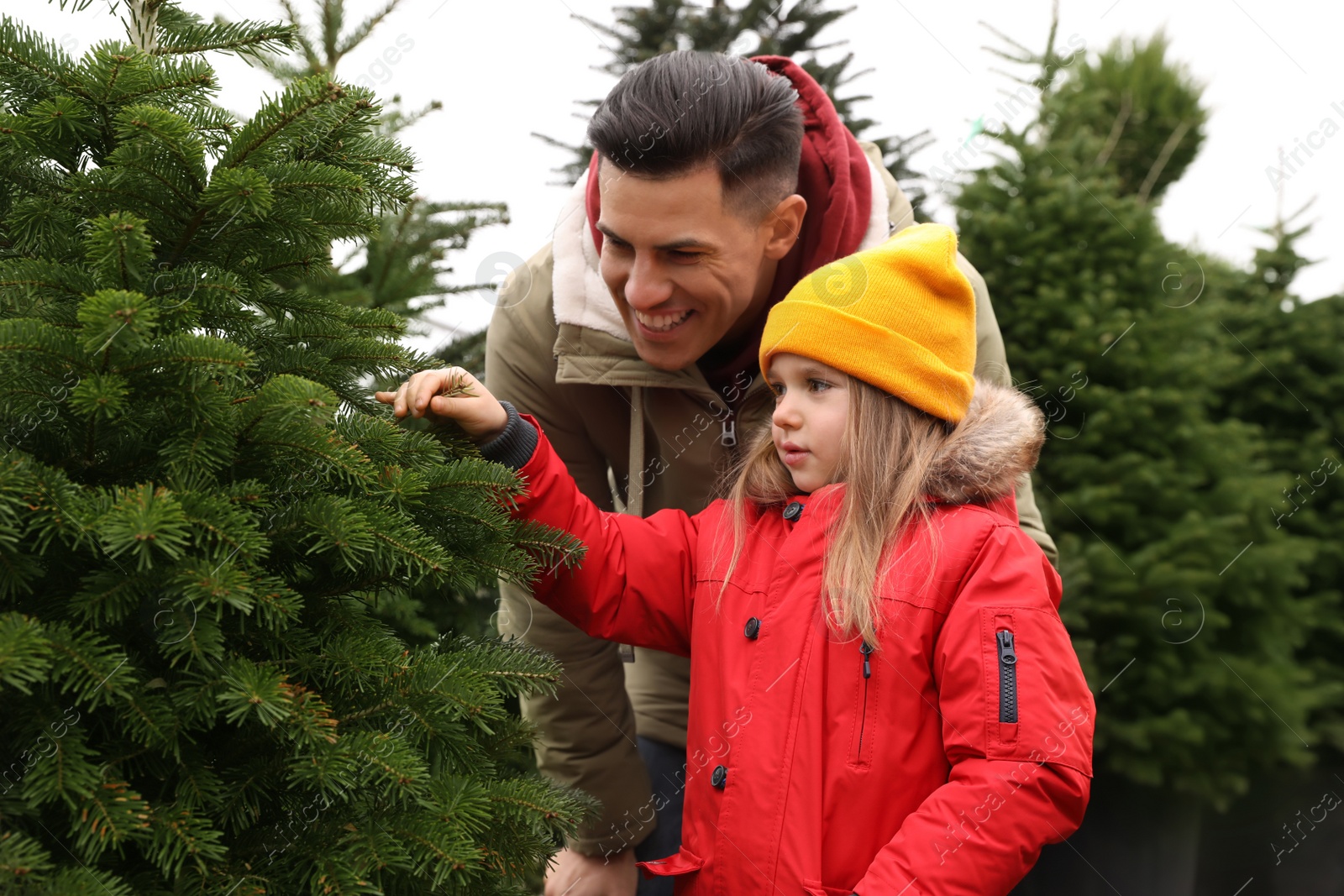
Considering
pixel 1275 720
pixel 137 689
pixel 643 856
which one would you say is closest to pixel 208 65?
pixel 137 689

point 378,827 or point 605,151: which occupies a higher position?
point 605,151

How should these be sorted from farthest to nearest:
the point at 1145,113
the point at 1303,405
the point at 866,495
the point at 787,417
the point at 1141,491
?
the point at 1145,113 < the point at 1303,405 < the point at 1141,491 < the point at 787,417 < the point at 866,495

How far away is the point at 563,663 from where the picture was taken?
2865 mm

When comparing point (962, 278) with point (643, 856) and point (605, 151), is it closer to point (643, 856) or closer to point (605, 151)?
point (605, 151)

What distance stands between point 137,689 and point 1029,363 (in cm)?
423

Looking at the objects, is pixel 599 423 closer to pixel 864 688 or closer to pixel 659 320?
pixel 659 320

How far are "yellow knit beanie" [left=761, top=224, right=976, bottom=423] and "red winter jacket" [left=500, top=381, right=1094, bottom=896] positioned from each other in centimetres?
14

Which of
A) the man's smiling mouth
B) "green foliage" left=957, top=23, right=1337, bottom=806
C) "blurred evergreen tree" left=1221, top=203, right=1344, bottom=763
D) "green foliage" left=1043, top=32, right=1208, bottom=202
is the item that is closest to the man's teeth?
the man's smiling mouth

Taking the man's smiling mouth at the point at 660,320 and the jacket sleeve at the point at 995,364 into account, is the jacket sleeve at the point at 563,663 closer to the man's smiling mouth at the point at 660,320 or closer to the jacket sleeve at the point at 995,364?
the man's smiling mouth at the point at 660,320

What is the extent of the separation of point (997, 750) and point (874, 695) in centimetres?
24

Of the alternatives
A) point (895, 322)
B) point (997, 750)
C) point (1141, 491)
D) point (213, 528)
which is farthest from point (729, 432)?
point (1141, 491)

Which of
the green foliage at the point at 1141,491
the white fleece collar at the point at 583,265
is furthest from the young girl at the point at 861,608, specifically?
the green foliage at the point at 1141,491

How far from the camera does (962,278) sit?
2.43m

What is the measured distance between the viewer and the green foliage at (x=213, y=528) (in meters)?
1.31
